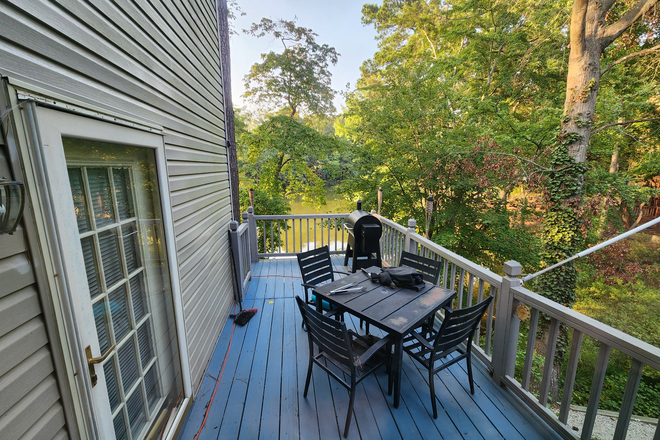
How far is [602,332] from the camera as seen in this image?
1451mm

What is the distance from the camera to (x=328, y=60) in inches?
383

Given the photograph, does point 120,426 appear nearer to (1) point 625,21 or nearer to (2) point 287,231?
(2) point 287,231

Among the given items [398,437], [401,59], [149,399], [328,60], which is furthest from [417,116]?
[149,399]

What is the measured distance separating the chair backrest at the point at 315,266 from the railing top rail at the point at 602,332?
1.93 meters

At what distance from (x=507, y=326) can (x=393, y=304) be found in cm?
85

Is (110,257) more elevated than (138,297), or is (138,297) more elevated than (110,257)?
(110,257)

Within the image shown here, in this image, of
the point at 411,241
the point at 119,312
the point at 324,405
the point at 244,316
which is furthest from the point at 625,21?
the point at 119,312

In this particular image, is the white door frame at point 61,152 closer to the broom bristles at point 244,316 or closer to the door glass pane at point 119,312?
the door glass pane at point 119,312

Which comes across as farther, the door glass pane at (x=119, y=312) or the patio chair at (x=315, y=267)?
the patio chair at (x=315, y=267)

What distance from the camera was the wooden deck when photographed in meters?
1.84

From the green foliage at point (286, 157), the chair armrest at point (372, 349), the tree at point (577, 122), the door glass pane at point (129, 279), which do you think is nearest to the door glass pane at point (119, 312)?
the door glass pane at point (129, 279)

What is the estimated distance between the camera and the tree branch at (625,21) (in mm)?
5180

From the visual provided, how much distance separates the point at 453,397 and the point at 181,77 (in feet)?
11.0

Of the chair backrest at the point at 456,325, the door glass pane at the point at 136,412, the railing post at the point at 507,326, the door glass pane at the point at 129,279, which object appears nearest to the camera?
the door glass pane at the point at 129,279
